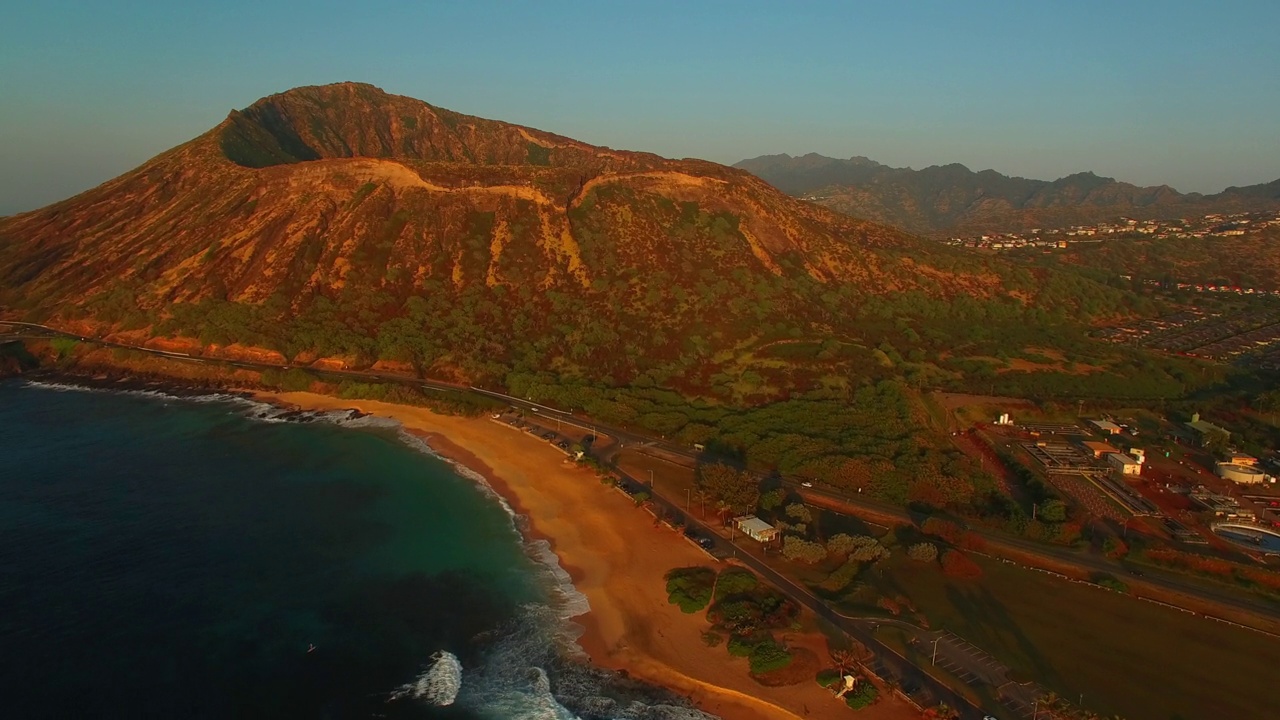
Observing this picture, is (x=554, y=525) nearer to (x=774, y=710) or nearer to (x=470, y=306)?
(x=774, y=710)

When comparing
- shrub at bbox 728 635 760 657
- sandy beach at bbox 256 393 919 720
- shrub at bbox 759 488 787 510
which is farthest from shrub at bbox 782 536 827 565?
shrub at bbox 728 635 760 657

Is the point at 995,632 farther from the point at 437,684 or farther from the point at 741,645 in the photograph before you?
the point at 437,684

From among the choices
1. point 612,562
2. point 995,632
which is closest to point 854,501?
point 995,632

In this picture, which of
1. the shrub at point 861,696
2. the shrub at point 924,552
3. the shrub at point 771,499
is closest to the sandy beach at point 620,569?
the shrub at point 861,696

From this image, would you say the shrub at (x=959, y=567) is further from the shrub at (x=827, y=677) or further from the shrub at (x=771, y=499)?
the shrub at (x=827, y=677)

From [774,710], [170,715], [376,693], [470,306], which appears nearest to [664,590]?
[774,710]

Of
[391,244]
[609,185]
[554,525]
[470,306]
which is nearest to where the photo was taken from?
[554,525]
